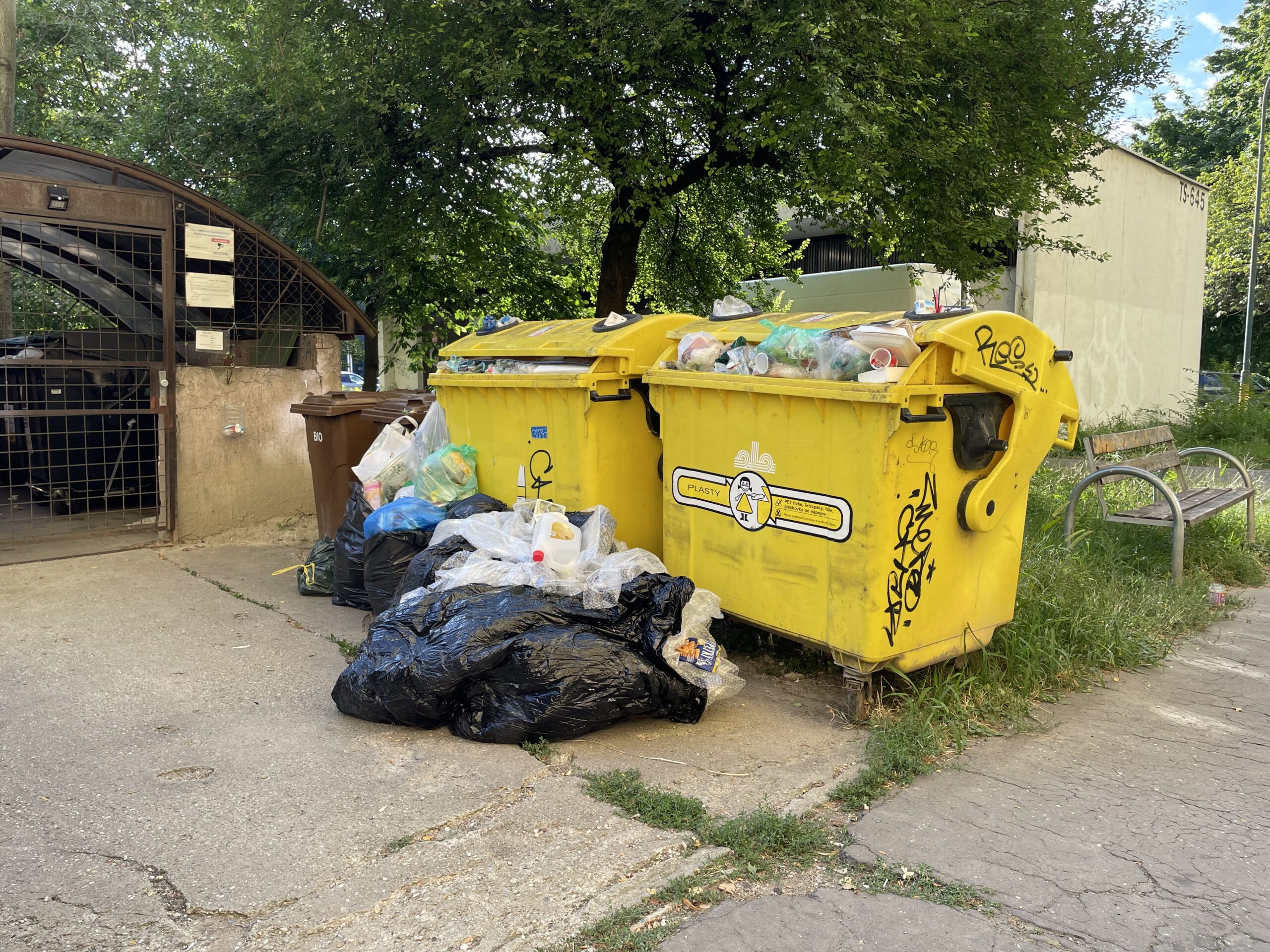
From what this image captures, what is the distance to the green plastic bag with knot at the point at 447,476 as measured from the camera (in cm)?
562

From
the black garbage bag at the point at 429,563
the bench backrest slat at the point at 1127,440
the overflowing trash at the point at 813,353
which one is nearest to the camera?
the overflowing trash at the point at 813,353

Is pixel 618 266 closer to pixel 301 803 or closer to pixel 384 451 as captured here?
pixel 384 451

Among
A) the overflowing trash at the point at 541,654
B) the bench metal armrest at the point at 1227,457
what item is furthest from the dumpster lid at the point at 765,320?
the bench metal armrest at the point at 1227,457

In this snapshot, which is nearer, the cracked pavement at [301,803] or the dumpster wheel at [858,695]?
the cracked pavement at [301,803]

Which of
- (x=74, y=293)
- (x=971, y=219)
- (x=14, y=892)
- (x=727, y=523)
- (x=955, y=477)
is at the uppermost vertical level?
(x=971, y=219)

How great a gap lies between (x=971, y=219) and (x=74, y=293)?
24.8 ft

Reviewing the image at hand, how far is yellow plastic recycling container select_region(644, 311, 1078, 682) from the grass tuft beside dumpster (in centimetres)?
18

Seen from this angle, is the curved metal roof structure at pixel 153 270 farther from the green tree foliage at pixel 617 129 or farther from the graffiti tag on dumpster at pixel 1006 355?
the graffiti tag on dumpster at pixel 1006 355

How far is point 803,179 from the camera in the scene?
8.36 meters

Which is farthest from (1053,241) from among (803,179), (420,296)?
(420,296)

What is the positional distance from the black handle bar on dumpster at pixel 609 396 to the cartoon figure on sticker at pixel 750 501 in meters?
0.95

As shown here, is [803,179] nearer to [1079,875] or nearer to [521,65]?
[521,65]

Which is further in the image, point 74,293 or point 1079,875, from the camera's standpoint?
point 74,293

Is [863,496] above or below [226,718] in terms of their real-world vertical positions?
above
